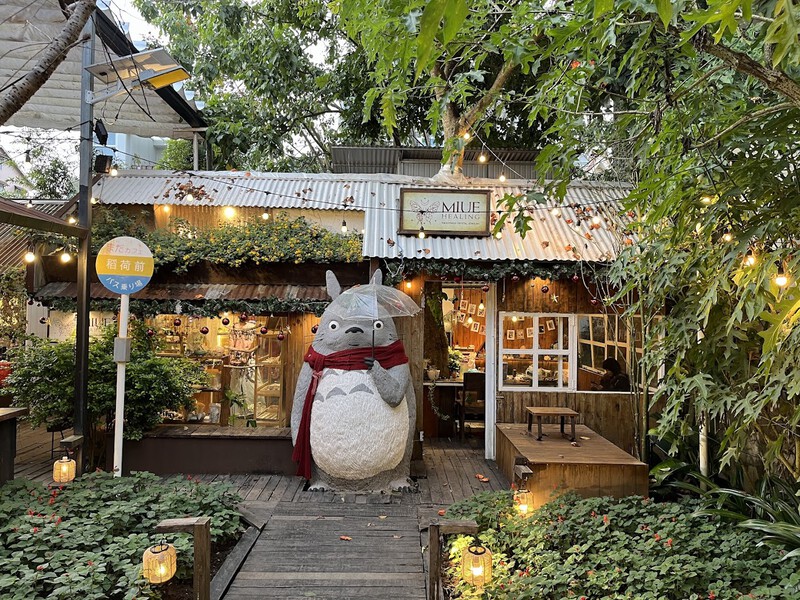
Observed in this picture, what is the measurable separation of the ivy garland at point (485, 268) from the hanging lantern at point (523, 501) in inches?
124

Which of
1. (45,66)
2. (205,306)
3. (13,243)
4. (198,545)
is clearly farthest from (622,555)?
(13,243)

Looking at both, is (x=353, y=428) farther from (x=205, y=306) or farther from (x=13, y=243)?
(x=13, y=243)

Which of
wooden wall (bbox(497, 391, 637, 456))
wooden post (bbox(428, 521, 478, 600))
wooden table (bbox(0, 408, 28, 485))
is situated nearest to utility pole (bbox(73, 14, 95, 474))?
wooden table (bbox(0, 408, 28, 485))

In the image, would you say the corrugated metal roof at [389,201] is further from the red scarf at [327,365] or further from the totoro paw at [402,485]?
the totoro paw at [402,485]

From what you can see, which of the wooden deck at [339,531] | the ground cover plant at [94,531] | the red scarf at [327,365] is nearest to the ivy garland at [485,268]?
the red scarf at [327,365]

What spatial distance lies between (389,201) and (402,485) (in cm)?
434

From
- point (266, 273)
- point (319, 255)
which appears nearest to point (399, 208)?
point (319, 255)

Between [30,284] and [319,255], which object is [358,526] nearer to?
[319,255]

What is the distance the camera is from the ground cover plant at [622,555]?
3809 mm

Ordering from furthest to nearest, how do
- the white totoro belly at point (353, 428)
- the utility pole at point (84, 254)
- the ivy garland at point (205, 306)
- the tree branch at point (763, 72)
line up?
the ivy garland at point (205, 306) → the white totoro belly at point (353, 428) → the utility pole at point (84, 254) → the tree branch at point (763, 72)

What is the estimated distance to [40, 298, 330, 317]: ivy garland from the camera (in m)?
7.20

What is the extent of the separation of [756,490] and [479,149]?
766 cm

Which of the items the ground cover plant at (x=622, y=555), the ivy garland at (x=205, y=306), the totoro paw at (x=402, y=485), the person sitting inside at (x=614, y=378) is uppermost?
the ivy garland at (x=205, y=306)

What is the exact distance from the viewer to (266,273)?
25.3ft
